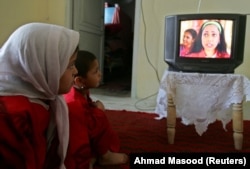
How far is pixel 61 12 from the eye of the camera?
291 centimetres

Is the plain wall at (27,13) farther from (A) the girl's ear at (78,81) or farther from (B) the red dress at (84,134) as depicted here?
(B) the red dress at (84,134)

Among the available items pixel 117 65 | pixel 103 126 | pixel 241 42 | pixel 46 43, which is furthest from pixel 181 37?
pixel 117 65

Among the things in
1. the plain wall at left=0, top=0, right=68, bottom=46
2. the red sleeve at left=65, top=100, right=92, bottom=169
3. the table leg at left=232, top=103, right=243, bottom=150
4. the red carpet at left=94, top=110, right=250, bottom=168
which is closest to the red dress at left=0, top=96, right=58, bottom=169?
the red sleeve at left=65, top=100, right=92, bottom=169

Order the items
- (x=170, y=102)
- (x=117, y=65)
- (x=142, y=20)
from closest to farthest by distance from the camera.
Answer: (x=170, y=102)
(x=142, y=20)
(x=117, y=65)

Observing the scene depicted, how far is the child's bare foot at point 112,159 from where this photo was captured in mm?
1031

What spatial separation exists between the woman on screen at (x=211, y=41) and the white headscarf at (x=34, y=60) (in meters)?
0.95

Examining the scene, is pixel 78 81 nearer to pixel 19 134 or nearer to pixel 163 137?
pixel 19 134

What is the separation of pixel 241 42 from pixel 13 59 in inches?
49.2

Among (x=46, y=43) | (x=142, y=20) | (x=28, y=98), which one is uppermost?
(x=142, y=20)

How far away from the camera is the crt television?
1460 millimetres

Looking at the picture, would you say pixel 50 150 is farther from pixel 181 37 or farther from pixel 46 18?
pixel 46 18

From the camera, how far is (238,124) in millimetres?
1315

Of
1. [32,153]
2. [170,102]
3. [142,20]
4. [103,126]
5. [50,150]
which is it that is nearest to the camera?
[32,153]

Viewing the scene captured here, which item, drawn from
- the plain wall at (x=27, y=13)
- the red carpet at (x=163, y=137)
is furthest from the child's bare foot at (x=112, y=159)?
the plain wall at (x=27, y=13)
